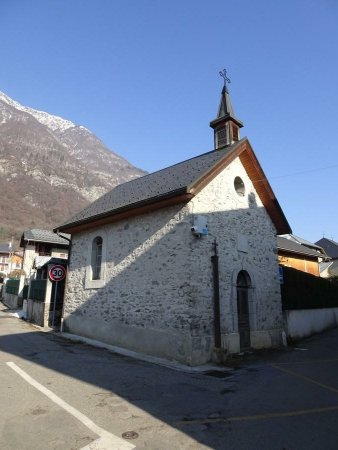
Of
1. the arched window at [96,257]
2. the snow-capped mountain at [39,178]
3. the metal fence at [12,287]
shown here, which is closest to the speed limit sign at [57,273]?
the arched window at [96,257]

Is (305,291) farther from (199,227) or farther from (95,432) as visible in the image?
(95,432)

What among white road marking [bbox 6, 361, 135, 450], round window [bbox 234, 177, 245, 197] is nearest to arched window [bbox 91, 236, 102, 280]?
round window [bbox 234, 177, 245, 197]

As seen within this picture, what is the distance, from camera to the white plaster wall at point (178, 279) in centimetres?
971

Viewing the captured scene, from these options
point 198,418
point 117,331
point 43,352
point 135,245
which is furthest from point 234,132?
point 198,418

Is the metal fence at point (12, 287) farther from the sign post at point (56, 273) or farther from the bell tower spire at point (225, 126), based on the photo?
the bell tower spire at point (225, 126)

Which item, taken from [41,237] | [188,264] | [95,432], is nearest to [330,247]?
[41,237]

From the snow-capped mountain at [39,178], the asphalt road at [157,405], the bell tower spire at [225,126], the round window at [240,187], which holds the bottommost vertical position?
the asphalt road at [157,405]

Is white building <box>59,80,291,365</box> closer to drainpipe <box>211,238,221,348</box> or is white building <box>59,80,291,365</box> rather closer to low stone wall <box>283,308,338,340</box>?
drainpipe <box>211,238,221,348</box>

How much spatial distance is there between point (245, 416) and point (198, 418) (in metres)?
0.74

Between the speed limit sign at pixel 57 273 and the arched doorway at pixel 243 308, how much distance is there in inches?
306

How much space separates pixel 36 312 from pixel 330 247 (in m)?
45.1

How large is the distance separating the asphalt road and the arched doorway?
182cm

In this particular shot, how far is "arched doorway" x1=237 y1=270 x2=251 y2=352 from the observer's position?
37.7 feet

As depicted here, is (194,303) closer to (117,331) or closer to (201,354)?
(201,354)
